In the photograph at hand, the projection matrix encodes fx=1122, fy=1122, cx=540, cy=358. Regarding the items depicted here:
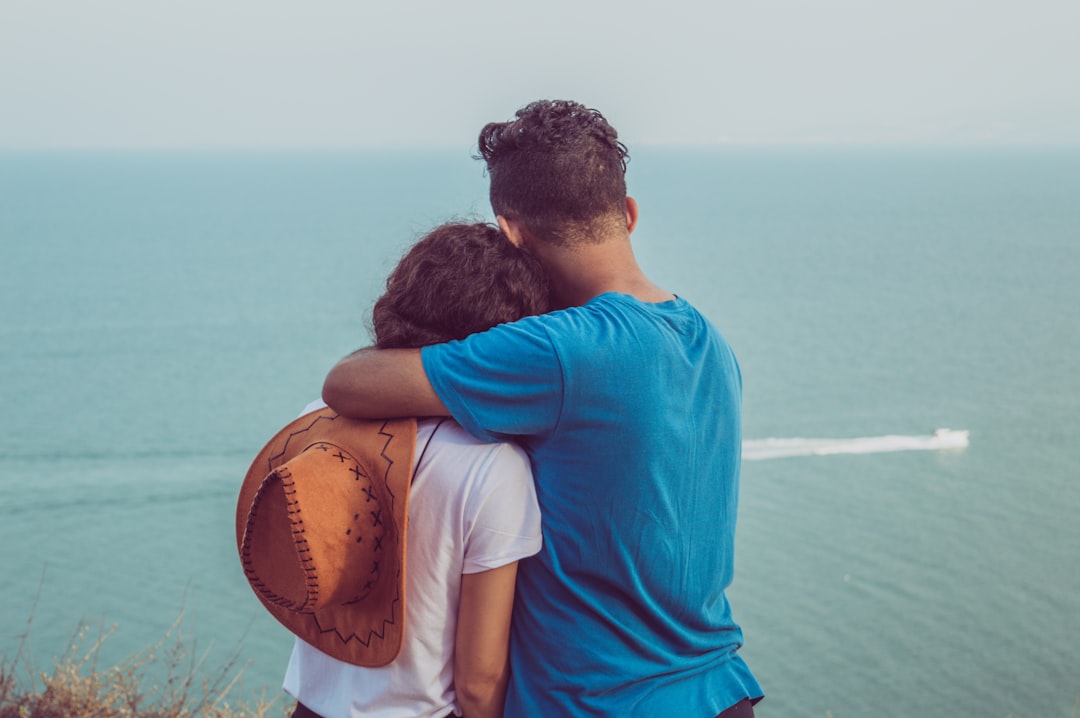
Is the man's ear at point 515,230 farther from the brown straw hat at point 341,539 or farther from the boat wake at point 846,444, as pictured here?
the boat wake at point 846,444

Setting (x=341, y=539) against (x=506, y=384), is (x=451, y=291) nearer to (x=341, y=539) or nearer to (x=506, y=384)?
(x=506, y=384)

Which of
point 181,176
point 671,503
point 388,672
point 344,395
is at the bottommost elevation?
point 181,176

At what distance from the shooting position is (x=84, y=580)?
23.4 m

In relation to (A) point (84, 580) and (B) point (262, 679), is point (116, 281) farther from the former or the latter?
(B) point (262, 679)

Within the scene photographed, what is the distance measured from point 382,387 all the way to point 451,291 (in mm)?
208

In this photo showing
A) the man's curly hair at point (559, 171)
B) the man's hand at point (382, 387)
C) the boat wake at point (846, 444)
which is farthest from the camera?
the boat wake at point (846, 444)

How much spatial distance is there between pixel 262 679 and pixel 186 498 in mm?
10936

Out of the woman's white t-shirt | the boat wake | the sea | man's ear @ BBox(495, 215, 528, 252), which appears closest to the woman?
the woman's white t-shirt

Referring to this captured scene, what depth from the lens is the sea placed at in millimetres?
21000

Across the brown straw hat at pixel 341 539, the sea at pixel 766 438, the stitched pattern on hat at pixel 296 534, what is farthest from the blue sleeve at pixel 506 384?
the sea at pixel 766 438

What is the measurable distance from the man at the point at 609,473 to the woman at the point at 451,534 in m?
0.05

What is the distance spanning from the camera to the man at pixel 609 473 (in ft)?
5.89

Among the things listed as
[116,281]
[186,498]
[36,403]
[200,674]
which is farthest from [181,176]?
[200,674]

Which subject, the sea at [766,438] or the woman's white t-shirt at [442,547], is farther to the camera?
the sea at [766,438]
